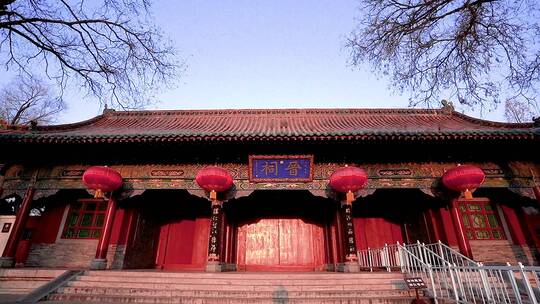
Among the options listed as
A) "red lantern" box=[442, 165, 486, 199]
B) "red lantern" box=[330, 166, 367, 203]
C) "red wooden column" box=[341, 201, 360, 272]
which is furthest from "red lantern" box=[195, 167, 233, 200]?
"red lantern" box=[442, 165, 486, 199]

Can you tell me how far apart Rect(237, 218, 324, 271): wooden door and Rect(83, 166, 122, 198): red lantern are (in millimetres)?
3919

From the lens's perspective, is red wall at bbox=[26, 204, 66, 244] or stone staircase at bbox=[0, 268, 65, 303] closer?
stone staircase at bbox=[0, 268, 65, 303]

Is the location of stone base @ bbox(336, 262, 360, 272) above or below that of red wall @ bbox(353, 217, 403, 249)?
below

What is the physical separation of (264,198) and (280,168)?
1.84 metres

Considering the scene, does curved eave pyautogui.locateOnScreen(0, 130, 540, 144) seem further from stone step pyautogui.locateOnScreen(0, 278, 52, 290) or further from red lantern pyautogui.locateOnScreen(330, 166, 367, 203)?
stone step pyautogui.locateOnScreen(0, 278, 52, 290)

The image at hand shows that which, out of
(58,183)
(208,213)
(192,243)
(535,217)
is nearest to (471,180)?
(535,217)

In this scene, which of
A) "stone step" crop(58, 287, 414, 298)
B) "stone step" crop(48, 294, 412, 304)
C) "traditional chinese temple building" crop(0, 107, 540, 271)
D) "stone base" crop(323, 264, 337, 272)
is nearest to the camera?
"stone step" crop(48, 294, 412, 304)

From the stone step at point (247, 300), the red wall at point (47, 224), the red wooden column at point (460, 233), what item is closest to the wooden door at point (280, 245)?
the red wooden column at point (460, 233)

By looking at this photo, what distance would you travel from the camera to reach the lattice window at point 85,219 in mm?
7867

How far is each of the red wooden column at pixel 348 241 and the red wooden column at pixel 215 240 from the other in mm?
3047

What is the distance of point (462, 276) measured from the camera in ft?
15.2

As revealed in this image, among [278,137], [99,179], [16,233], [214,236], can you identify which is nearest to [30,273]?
[16,233]

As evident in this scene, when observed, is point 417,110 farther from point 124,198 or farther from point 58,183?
point 58,183

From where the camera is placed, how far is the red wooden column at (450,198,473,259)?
6.34 metres
